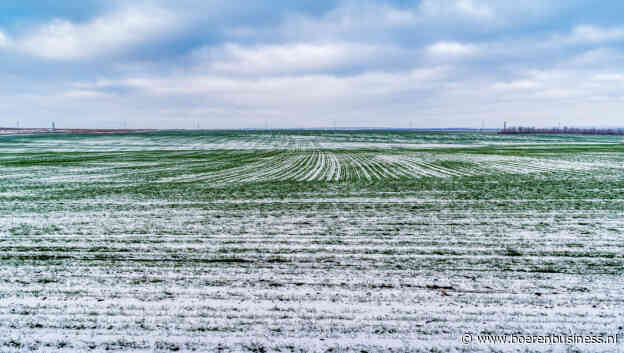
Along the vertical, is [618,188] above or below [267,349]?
above

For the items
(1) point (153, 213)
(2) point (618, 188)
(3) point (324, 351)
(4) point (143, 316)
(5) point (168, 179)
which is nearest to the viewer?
(3) point (324, 351)

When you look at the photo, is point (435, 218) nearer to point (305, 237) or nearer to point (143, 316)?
point (305, 237)

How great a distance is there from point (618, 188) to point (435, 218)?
9803 mm

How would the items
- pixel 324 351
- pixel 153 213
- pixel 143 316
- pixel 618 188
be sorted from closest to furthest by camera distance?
pixel 324 351 → pixel 143 316 → pixel 153 213 → pixel 618 188

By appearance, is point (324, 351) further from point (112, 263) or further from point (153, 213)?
point (153, 213)

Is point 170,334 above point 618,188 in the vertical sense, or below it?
below

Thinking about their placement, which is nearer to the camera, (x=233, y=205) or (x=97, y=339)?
(x=97, y=339)

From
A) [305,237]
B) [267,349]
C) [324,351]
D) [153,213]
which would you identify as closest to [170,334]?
[267,349]

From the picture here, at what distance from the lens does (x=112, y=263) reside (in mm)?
5746

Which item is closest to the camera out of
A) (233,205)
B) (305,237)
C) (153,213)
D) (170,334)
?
(170,334)

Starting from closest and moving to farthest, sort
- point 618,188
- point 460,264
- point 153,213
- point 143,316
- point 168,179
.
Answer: point 143,316 → point 460,264 → point 153,213 → point 618,188 → point 168,179

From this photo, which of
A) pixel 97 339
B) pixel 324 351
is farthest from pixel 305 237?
pixel 97 339

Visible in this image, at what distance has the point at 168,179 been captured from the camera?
1612 centimetres

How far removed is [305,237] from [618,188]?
13637 millimetres
